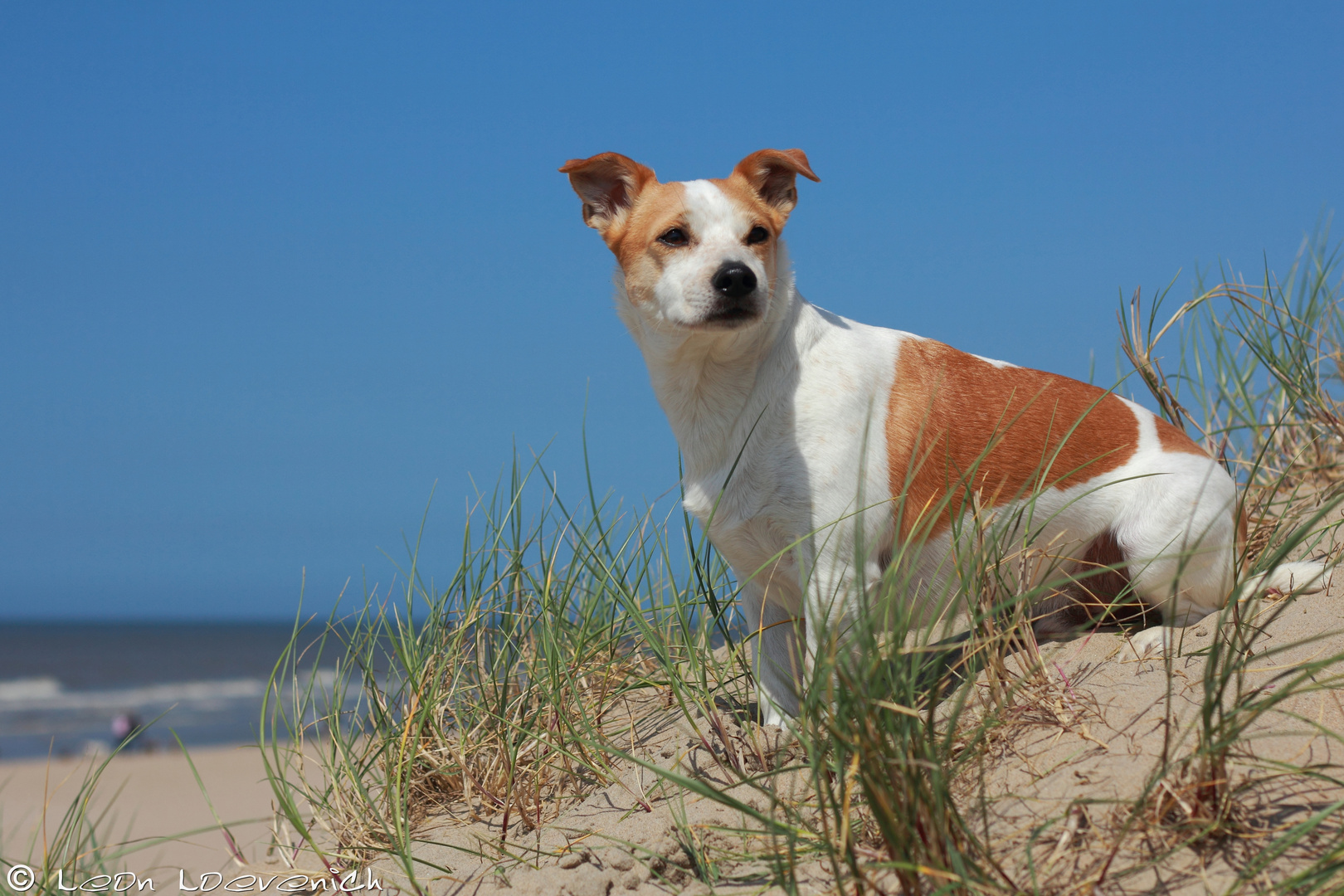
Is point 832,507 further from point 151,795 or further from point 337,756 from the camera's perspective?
point 151,795

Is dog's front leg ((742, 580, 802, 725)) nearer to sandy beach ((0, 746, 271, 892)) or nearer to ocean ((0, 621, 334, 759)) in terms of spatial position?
ocean ((0, 621, 334, 759))

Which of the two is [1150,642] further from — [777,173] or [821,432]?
[777,173]

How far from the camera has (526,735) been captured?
3.13 metres

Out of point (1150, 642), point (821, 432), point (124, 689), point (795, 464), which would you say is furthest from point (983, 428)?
point (124, 689)

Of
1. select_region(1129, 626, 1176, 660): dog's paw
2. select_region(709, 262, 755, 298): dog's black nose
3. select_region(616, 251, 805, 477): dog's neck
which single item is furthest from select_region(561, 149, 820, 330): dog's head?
select_region(1129, 626, 1176, 660): dog's paw

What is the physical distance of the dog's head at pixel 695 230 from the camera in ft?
10.3

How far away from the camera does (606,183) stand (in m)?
3.79

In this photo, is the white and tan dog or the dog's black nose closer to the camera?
the dog's black nose

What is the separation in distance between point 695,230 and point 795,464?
3.07ft

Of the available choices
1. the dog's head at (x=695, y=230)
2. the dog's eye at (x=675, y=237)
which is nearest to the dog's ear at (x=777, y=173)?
the dog's head at (x=695, y=230)

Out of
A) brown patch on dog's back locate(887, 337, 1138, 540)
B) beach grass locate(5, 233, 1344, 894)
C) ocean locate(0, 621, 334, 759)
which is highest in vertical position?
brown patch on dog's back locate(887, 337, 1138, 540)

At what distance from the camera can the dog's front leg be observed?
11.0 feet

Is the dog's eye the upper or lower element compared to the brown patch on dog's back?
upper

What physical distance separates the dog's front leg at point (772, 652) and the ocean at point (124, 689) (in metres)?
2.02
